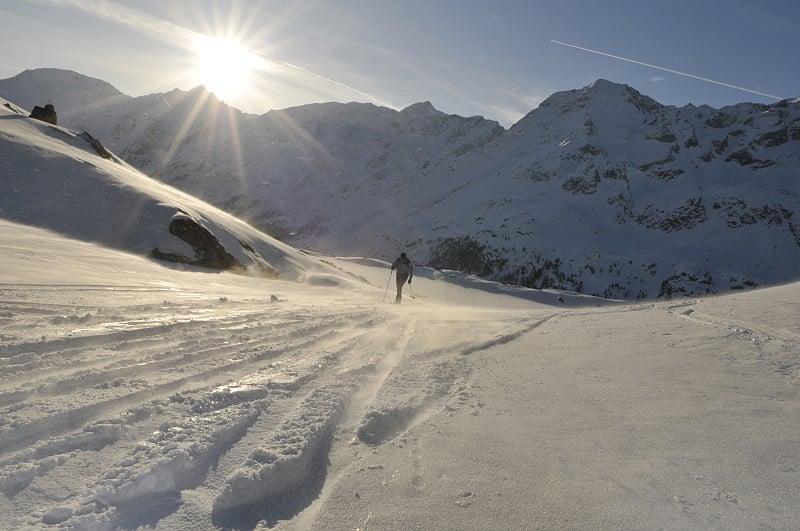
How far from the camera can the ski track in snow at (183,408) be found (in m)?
2.16

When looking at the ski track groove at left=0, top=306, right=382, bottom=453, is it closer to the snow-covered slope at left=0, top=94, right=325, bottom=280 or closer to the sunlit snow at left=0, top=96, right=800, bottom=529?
the sunlit snow at left=0, top=96, right=800, bottom=529

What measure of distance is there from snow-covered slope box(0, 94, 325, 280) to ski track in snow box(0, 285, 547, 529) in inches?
388

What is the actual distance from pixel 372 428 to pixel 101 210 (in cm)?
1663

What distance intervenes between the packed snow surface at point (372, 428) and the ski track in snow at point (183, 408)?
0.01m

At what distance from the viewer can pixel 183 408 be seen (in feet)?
10.1

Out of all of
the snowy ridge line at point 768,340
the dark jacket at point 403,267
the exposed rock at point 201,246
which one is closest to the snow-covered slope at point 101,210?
the exposed rock at point 201,246

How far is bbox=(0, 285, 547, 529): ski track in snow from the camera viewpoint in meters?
2.16

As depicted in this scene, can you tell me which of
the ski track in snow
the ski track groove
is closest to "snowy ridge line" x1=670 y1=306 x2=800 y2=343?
the ski track in snow

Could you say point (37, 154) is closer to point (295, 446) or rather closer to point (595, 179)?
point (295, 446)

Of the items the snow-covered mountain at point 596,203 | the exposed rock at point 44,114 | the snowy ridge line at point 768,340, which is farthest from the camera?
the snow-covered mountain at point 596,203

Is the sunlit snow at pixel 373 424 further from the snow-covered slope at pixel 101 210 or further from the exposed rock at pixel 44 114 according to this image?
the exposed rock at pixel 44 114

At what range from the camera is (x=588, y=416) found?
3.51 meters

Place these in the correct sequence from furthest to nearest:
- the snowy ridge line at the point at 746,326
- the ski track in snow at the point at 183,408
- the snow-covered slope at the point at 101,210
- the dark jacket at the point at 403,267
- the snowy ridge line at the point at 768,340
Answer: the dark jacket at the point at 403,267 < the snow-covered slope at the point at 101,210 < the snowy ridge line at the point at 746,326 < the snowy ridge line at the point at 768,340 < the ski track in snow at the point at 183,408

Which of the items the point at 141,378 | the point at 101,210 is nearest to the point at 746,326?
the point at 141,378
